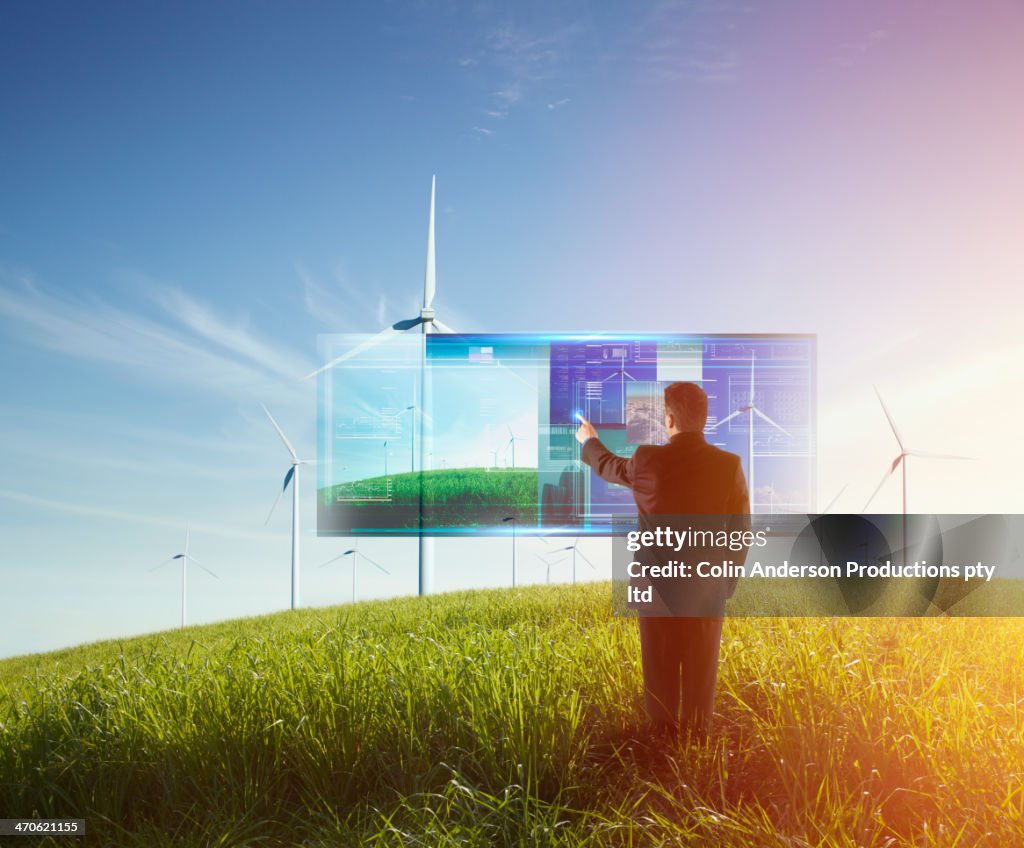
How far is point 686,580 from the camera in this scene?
6.92m

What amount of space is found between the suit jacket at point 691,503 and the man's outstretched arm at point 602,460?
38 cm

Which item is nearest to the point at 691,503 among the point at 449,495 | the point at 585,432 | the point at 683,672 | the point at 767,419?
the point at 683,672

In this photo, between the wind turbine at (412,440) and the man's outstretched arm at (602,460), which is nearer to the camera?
the man's outstretched arm at (602,460)

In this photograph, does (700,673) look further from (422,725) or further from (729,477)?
(422,725)

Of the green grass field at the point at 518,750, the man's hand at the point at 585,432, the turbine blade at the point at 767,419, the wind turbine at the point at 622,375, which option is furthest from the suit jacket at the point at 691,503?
the turbine blade at the point at 767,419

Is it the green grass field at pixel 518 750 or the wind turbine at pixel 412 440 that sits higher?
the wind turbine at pixel 412 440

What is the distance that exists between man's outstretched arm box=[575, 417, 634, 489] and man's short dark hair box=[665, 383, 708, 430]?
0.67 meters

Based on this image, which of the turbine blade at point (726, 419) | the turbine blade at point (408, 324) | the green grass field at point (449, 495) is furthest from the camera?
the turbine blade at point (408, 324)

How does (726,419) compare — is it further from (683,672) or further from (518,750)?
(518,750)

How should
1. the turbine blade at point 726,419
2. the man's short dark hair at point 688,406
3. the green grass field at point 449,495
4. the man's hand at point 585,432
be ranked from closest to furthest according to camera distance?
the man's short dark hair at point 688,406, the man's hand at point 585,432, the turbine blade at point 726,419, the green grass field at point 449,495

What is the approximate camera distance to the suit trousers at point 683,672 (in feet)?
22.5
